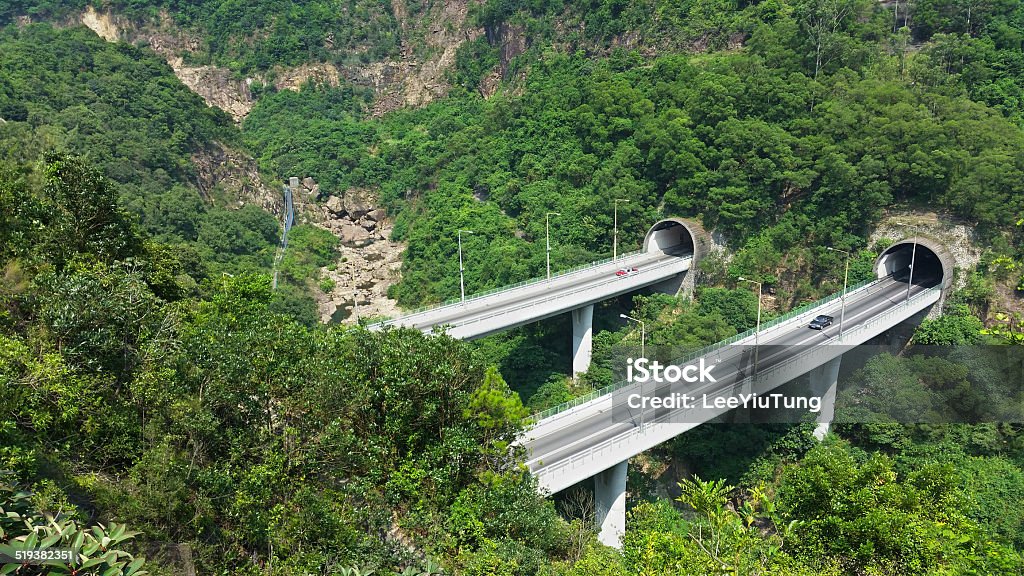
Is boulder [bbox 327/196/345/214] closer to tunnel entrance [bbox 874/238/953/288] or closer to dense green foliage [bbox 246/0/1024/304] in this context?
dense green foliage [bbox 246/0/1024/304]

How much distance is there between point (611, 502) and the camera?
36.6 m

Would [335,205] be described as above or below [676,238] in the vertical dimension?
below

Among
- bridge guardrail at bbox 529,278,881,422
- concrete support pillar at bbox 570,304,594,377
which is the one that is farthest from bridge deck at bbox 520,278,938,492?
concrete support pillar at bbox 570,304,594,377

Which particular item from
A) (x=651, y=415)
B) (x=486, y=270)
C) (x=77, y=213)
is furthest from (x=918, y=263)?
(x=77, y=213)

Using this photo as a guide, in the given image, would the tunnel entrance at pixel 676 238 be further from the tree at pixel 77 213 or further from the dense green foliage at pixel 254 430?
the tree at pixel 77 213

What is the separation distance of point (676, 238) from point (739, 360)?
76.0ft

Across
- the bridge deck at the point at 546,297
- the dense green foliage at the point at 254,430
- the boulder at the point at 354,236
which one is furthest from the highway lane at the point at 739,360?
the boulder at the point at 354,236

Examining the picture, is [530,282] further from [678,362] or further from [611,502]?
[611,502]

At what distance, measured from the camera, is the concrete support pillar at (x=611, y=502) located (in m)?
36.2

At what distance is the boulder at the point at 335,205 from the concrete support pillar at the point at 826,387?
58.2m

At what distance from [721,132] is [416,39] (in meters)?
69.2

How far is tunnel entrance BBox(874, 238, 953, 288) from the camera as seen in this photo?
171 ft

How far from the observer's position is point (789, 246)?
5775 cm

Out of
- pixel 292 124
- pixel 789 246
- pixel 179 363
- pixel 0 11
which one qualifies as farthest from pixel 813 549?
pixel 0 11
